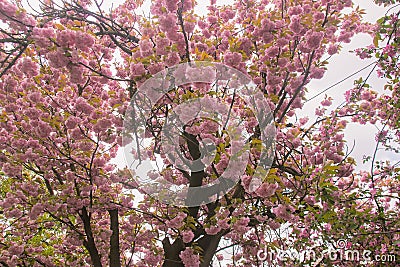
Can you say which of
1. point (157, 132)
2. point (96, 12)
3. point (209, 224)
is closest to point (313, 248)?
point (209, 224)

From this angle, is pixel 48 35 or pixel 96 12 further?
pixel 96 12

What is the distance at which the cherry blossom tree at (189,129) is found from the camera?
400 centimetres

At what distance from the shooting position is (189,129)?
4426 millimetres

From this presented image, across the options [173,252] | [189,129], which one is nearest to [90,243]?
[173,252]

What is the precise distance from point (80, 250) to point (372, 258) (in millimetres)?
5966

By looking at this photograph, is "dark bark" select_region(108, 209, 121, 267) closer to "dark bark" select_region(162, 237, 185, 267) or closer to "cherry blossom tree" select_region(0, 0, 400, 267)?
"cherry blossom tree" select_region(0, 0, 400, 267)

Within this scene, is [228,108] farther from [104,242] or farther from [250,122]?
[104,242]

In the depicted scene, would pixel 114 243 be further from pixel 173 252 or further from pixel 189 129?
pixel 189 129

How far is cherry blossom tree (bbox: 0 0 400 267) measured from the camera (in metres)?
4.00

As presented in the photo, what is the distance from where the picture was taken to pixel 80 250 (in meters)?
7.40

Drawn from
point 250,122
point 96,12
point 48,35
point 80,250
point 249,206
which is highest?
point 96,12

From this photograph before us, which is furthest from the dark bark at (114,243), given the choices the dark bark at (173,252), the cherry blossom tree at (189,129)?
the dark bark at (173,252)

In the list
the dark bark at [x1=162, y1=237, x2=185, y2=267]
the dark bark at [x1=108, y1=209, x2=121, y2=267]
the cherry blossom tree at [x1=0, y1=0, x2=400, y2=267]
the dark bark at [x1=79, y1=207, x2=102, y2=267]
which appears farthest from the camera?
the dark bark at [x1=79, y1=207, x2=102, y2=267]

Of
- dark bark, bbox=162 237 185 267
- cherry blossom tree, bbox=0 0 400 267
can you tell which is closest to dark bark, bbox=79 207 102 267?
cherry blossom tree, bbox=0 0 400 267
